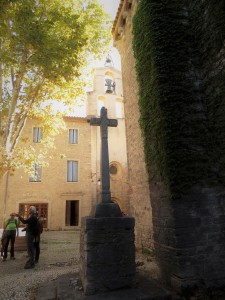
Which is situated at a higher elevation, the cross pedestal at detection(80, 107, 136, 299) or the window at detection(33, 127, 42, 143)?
the window at detection(33, 127, 42, 143)

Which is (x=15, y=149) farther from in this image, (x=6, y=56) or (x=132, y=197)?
(x=132, y=197)

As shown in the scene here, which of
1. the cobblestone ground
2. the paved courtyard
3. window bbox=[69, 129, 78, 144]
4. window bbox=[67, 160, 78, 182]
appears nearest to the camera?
the paved courtyard

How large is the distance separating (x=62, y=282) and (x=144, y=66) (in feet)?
17.9

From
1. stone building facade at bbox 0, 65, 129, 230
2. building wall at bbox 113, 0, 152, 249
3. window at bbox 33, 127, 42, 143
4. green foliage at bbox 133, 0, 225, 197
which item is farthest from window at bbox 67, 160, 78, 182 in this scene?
green foliage at bbox 133, 0, 225, 197

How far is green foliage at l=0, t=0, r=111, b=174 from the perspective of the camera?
26.9 ft

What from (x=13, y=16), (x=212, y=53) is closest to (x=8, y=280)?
(x=212, y=53)

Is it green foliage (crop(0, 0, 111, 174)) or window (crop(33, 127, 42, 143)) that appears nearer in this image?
green foliage (crop(0, 0, 111, 174))

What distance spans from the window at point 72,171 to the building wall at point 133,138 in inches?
421

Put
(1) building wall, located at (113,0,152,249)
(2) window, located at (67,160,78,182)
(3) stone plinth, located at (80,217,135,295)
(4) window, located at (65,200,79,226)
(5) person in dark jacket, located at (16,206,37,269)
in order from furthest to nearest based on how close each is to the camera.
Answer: (2) window, located at (67,160,78,182)
(4) window, located at (65,200,79,226)
(1) building wall, located at (113,0,152,249)
(5) person in dark jacket, located at (16,206,37,269)
(3) stone plinth, located at (80,217,135,295)

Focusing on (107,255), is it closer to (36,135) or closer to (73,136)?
(73,136)

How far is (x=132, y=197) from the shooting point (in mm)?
8477

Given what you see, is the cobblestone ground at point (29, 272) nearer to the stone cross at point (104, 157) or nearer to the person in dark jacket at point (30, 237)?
the person in dark jacket at point (30, 237)

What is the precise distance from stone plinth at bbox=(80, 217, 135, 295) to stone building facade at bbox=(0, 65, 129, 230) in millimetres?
13136

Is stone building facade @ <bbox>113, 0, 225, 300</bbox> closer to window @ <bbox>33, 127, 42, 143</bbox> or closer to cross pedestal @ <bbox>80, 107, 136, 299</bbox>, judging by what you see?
cross pedestal @ <bbox>80, 107, 136, 299</bbox>
